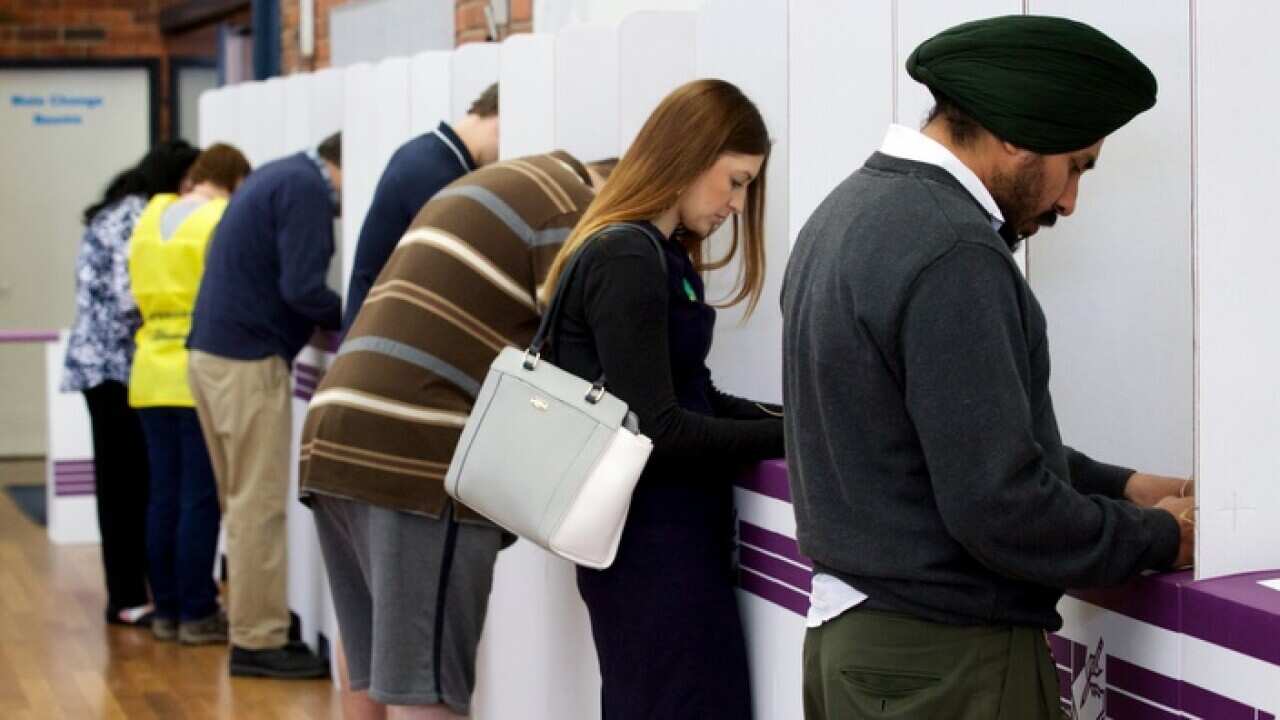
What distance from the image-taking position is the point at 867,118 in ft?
8.78

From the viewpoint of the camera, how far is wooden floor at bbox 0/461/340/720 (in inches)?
202

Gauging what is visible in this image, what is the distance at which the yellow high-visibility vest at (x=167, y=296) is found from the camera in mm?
5688

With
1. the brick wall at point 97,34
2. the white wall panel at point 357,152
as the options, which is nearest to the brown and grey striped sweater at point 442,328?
the white wall panel at point 357,152

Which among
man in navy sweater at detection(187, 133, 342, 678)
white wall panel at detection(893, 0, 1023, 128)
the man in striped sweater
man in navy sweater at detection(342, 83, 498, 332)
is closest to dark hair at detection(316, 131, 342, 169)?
man in navy sweater at detection(187, 133, 342, 678)

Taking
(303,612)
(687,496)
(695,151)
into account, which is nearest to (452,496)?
(687,496)

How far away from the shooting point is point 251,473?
5367 millimetres

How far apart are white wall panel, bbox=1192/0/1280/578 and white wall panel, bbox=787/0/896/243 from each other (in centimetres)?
72

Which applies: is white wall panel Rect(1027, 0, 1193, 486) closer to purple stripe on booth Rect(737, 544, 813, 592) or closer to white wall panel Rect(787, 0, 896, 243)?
white wall panel Rect(787, 0, 896, 243)

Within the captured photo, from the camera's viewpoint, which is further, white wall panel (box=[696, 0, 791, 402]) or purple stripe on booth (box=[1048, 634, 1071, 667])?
white wall panel (box=[696, 0, 791, 402])

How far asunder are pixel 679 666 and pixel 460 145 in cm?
161

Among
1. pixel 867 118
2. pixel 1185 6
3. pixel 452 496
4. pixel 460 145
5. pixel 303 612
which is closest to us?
pixel 1185 6

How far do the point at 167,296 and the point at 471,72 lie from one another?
1748 millimetres

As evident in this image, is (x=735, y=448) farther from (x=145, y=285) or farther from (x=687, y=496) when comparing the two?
(x=145, y=285)

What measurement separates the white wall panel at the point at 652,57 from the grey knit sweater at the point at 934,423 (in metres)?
1.56
